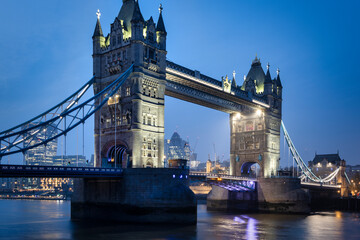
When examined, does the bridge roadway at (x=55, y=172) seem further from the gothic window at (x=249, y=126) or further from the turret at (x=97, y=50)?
the gothic window at (x=249, y=126)

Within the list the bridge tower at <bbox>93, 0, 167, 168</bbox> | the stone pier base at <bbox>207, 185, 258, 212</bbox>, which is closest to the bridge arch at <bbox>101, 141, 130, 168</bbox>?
the bridge tower at <bbox>93, 0, 167, 168</bbox>

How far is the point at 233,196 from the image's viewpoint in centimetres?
7388

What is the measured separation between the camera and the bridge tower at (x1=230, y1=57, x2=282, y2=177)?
251 feet

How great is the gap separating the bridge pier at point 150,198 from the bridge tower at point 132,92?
405cm

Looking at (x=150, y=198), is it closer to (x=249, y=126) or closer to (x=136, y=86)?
(x=136, y=86)

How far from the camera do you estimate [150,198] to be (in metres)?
45.5

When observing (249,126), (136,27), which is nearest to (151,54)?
(136,27)

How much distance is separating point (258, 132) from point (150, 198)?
3726 cm

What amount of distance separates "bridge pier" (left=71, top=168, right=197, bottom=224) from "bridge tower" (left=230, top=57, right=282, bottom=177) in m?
31.7

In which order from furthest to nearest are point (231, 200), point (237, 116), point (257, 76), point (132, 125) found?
1. point (257, 76)
2. point (237, 116)
3. point (231, 200)
4. point (132, 125)

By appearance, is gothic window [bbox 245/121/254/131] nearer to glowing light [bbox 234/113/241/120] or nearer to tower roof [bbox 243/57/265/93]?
glowing light [bbox 234/113/241/120]

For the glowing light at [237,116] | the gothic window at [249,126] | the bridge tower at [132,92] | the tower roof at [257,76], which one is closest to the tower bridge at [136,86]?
the bridge tower at [132,92]

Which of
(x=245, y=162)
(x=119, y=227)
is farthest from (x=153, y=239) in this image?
(x=245, y=162)

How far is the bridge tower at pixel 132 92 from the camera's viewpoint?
168 ft
